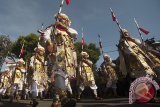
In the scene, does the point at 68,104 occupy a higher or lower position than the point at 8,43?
lower

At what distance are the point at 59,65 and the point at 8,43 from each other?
26.6 meters

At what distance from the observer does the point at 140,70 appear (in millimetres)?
8781

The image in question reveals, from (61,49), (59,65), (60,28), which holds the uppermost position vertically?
(60,28)

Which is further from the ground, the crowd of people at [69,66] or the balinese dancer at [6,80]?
the balinese dancer at [6,80]

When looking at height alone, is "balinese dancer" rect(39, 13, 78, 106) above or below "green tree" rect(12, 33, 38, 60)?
below

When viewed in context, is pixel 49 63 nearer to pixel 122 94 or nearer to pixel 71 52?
pixel 71 52

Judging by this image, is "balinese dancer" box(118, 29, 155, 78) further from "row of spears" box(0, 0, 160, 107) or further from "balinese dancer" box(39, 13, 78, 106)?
"balinese dancer" box(39, 13, 78, 106)

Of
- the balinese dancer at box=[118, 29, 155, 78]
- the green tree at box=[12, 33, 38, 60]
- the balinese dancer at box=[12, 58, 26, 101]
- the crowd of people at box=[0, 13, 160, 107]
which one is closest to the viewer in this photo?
the crowd of people at box=[0, 13, 160, 107]

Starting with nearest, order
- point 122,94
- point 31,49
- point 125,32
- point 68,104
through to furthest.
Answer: point 68,104
point 125,32
point 122,94
point 31,49

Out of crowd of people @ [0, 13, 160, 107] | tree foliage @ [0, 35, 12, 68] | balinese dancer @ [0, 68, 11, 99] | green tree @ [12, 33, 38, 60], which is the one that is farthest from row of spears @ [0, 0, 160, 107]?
green tree @ [12, 33, 38, 60]

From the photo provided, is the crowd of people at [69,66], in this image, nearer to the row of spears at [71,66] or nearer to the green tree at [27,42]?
the row of spears at [71,66]

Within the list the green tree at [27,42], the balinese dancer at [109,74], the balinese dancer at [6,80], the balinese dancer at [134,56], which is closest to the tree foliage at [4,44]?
the green tree at [27,42]

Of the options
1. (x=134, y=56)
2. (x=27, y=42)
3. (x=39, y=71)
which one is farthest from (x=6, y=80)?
(x=27, y=42)

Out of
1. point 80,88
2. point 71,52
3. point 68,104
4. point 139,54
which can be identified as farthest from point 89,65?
point 68,104
